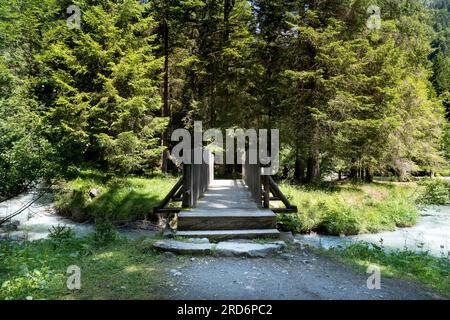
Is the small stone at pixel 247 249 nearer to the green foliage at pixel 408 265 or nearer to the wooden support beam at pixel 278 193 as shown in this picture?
the green foliage at pixel 408 265

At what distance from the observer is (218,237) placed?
19.3 feet

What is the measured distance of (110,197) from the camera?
41.6 ft

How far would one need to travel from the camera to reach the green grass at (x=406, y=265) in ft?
A: 14.5

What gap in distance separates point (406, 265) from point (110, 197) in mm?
10571

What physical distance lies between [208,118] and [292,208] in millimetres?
10670

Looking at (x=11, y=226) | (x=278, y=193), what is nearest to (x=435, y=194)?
(x=278, y=193)

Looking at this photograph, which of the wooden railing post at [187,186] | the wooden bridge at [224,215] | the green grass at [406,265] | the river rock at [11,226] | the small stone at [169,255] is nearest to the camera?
the green grass at [406,265]

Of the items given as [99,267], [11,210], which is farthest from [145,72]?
[99,267]

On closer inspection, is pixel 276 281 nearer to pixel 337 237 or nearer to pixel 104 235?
pixel 104 235

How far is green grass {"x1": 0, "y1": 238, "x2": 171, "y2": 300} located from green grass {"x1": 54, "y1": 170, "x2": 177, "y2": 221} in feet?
18.7

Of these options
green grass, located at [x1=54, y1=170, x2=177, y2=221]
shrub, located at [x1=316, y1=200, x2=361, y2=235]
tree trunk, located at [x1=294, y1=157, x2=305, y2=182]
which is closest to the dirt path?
shrub, located at [x1=316, y1=200, x2=361, y2=235]

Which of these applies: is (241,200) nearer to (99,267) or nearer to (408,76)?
(99,267)

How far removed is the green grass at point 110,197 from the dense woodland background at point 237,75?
2.35 ft

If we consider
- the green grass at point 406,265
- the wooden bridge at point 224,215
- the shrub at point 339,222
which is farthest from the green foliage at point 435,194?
the wooden bridge at point 224,215
